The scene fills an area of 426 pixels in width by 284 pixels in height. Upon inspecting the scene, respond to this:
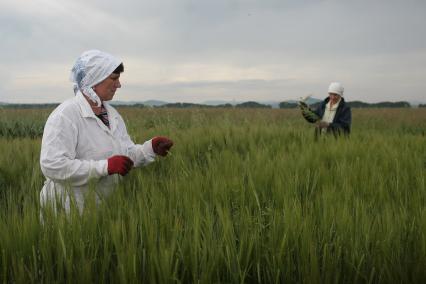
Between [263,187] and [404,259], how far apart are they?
98cm

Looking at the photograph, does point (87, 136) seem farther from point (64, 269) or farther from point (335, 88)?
point (335, 88)

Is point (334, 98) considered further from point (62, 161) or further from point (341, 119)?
point (62, 161)

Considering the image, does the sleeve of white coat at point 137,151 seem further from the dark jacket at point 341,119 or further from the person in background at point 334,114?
the dark jacket at point 341,119

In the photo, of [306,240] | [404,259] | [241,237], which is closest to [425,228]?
[404,259]

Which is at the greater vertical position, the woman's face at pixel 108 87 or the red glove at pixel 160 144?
the woman's face at pixel 108 87

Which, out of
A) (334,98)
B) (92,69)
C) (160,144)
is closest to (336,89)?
(334,98)

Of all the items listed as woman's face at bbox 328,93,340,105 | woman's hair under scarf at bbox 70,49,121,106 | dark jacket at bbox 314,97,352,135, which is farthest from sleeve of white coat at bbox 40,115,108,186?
woman's face at bbox 328,93,340,105

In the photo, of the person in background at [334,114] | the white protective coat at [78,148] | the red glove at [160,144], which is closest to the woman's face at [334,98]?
the person in background at [334,114]

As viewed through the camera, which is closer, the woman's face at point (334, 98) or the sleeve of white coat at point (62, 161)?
the sleeve of white coat at point (62, 161)

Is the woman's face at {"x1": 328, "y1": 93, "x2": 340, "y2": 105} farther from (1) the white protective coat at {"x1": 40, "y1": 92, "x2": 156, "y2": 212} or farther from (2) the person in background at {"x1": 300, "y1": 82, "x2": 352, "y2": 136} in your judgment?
(1) the white protective coat at {"x1": 40, "y1": 92, "x2": 156, "y2": 212}

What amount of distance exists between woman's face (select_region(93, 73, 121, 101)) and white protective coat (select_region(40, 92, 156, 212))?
4.4 inches

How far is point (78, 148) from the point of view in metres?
2.48

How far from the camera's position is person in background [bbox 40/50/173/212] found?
2.25 meters

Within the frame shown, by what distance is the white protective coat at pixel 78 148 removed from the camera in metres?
2.25
